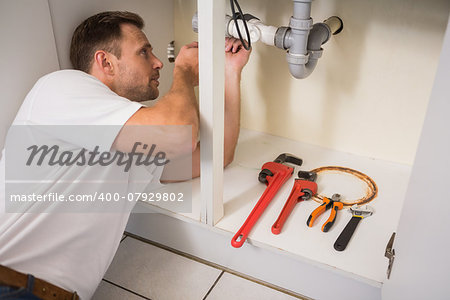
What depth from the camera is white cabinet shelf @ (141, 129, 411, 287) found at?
1.06m

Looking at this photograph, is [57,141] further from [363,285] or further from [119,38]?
[363,285]

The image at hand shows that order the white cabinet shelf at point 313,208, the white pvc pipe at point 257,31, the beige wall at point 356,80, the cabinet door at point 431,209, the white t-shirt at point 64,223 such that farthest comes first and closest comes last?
the beige wall at point 356,80
the white pvc pipe at point 257,31
the white cabinet shelf at point 313,208
the white t-shirt at point 64,223
the cabinet door at point 431,209

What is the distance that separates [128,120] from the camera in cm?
94

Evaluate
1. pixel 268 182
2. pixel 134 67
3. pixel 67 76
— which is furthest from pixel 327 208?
pixel 67 76

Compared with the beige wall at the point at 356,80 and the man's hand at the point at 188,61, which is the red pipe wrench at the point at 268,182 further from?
the man's hand at the point at 188,61

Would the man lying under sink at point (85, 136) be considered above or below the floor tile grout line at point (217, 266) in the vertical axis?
above

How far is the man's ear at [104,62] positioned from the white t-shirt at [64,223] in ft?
0.49

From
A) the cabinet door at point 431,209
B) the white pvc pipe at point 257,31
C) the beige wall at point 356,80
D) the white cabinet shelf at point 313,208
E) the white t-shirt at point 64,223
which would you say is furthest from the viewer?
the beige wall at point 356,80

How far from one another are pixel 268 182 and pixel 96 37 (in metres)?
0.70

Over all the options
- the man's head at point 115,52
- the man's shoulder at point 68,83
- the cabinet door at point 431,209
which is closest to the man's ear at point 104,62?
the man's head at point 115,52

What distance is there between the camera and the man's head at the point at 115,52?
3.93ft

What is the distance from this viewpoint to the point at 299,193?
1280mm
